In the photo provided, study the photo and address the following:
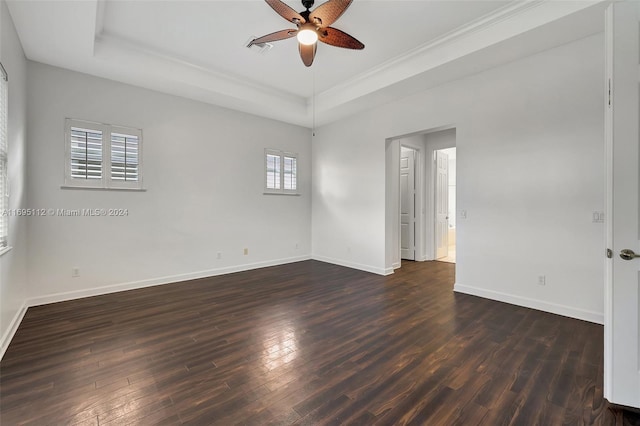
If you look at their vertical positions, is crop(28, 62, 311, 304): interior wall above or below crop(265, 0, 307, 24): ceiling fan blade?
below

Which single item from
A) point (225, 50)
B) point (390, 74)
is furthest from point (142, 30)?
point (390, 74)

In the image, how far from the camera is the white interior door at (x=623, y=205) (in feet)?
5.62

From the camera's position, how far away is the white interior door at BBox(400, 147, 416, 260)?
6.53 m

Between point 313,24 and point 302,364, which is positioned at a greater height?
point 313,24

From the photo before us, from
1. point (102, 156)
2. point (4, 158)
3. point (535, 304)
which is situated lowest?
point (535, 304)

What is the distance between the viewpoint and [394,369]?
219 centimetres

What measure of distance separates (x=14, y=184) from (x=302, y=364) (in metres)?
3.41

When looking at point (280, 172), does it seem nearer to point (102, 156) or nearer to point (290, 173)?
point (290, 173)

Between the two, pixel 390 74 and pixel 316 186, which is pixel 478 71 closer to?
pixel 390 74

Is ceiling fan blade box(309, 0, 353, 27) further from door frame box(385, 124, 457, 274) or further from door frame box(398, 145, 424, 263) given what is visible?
door frame box(398, 145, 424, 263)


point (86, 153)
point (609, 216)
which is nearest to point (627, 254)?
point (609, 216)

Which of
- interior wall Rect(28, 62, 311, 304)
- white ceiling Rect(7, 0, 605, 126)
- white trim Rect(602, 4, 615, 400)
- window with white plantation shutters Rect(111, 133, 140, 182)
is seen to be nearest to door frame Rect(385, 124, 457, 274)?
white ceiling Rect(7, 0, 605, 126)

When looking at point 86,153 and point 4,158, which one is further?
point 86,153

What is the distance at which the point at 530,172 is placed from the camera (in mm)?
3480
